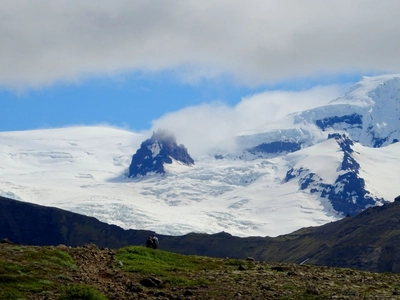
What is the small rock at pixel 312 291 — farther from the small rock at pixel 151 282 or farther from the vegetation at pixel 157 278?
the small rock at pixel 151 282

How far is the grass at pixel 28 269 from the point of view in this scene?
39.3 metres

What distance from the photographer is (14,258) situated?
45594 mm

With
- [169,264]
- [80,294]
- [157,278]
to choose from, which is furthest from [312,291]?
[169,264]

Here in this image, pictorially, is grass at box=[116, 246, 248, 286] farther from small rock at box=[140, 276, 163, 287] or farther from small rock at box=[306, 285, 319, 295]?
small rock at box=[306, 285, 319, 295]

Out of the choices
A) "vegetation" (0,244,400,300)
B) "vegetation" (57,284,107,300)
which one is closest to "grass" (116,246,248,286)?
"vegetation" (0,244,400,300)

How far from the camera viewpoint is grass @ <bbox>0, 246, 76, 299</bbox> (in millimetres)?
39312

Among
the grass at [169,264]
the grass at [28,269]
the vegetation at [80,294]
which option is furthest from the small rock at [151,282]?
the vegetation at [80,294]

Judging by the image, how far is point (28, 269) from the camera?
43.0m

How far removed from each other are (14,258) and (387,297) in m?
19.6

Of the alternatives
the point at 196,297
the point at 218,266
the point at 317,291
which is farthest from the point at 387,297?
the point at 218,266

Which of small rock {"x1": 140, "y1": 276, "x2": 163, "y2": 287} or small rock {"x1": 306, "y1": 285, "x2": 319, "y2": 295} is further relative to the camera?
small rock {"x1": 140, "y1": 276, "x2": 163, "y2": 287}

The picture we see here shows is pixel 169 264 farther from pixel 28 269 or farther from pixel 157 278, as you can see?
pixel 28 269

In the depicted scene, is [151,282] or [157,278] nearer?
[151,282]

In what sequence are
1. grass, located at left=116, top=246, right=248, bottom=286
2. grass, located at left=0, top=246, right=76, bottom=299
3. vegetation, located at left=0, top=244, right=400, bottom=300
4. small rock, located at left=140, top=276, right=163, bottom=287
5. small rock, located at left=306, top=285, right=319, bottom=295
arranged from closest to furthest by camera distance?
grass, located at left=0, top=246, right=76, bottom=299 → vegetation, located at left=0, top=244, right=400, bottom=300 → small rock, located at left=306, top=285, right=319, bottom=295 → small rock, located at left=140, top=276, right=163, bottom=287 → grass, located at left=116, top=246, right=248, bottom=286
